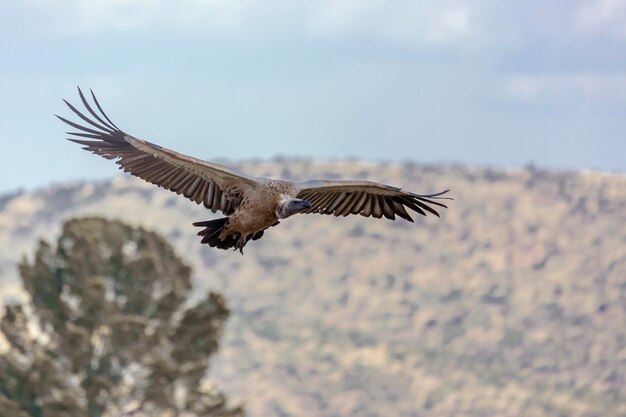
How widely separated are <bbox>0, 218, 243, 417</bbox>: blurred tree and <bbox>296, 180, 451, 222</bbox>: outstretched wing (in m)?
18.7

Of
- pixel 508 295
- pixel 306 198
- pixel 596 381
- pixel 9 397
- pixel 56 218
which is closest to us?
pixel 306 198

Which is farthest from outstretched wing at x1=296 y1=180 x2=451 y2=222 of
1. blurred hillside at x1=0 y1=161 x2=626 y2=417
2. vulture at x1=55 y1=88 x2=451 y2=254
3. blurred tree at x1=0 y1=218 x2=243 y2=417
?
blurred hillside at x1=0 y1=161 x2=626 y2=417

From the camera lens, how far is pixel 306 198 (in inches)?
636

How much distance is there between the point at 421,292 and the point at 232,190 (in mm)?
67666

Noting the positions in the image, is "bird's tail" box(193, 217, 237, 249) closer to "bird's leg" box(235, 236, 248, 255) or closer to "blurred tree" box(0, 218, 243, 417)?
"bird's leg" box(235, 236, 248, 255)

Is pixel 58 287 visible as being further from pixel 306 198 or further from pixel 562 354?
pixel 562 354

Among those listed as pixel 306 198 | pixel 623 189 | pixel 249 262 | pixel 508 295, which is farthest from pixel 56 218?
pixel 306 198

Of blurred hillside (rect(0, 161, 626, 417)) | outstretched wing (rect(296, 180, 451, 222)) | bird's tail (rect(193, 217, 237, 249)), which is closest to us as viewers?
bird's tail (rect(193, 217, 237, 249))

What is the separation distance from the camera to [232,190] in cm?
1520

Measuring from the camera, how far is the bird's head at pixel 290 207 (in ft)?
47.3

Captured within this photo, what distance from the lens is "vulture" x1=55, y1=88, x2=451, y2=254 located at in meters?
14.9

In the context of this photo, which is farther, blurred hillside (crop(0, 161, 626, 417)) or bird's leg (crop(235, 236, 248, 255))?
blurred hillside (crop(0, 161, 626, 417))

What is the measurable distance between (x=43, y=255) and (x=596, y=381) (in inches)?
1704

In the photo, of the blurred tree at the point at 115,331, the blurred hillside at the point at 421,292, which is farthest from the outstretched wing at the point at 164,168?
the blurred hillside at the point at 421,292
